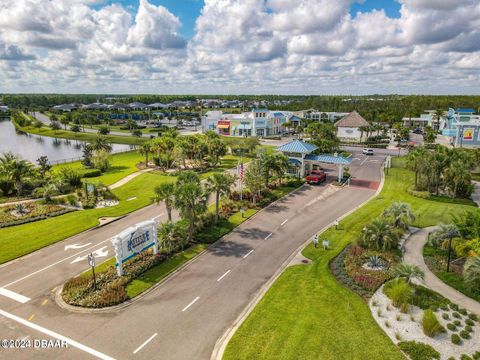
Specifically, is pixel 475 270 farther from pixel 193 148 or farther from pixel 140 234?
pixel 193 148

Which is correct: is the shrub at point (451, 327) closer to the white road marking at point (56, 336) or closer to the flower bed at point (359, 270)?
the flower bed at point (359, 270)

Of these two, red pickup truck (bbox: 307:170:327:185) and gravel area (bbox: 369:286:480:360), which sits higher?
red pickup truck (bbox: 307:170:327:185)

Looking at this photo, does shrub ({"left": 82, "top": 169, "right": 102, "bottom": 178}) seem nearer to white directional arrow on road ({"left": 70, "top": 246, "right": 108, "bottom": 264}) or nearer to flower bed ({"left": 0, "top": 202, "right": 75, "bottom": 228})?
flower bed ({"left": 0, "top": 202, "right": 75, "bottom": 228})

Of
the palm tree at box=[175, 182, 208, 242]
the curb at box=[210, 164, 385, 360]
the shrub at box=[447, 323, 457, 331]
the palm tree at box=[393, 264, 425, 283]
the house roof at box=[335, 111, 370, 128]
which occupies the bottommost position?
the curb at box=[210, 164, 385, 360]

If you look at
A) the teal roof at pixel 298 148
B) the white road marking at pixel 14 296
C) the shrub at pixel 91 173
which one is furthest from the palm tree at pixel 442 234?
the shrub at pixel 91 173

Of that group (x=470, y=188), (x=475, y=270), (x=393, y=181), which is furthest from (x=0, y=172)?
(x=470, y=188)

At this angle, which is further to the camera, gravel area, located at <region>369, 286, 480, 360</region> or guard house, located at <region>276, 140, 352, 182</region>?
guard house, located at <region>276, 140, 352, 182</region>

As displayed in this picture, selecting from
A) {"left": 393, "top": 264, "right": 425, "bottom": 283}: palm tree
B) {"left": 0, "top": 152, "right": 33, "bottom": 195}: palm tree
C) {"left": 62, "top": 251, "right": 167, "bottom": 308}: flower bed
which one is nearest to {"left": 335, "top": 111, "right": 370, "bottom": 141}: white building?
{"left": 393, "top": 264, "right": 425, "bottom": 283}: palm tree
